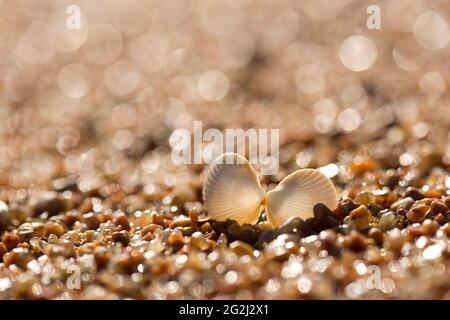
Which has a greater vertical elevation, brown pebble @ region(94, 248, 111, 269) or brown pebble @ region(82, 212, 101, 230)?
brown pebble @ region(82, 212, 101, 230)

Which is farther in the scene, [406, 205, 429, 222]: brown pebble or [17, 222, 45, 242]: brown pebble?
[17, 222, 45, 242]: brown pebble

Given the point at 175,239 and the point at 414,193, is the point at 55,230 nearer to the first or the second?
the point at 175,239

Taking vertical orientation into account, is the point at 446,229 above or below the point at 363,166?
below

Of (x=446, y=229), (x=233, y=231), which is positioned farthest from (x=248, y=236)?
(x=446, y=229)

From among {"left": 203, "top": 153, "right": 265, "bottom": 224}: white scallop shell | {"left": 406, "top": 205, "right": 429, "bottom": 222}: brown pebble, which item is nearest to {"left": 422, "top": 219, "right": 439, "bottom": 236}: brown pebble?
{"left": 406, "top": 205, "right": 429, "bottom": 222}: brown pebble

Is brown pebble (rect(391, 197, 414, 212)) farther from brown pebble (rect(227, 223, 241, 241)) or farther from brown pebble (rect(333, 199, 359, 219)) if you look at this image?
brown pebble (rect(227, 223, 241, 241))

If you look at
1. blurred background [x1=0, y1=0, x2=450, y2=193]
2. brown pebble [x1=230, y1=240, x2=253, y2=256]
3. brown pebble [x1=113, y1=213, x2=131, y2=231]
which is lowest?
brown pebble [x1=230, y1=240, x2=253, y2=256]
